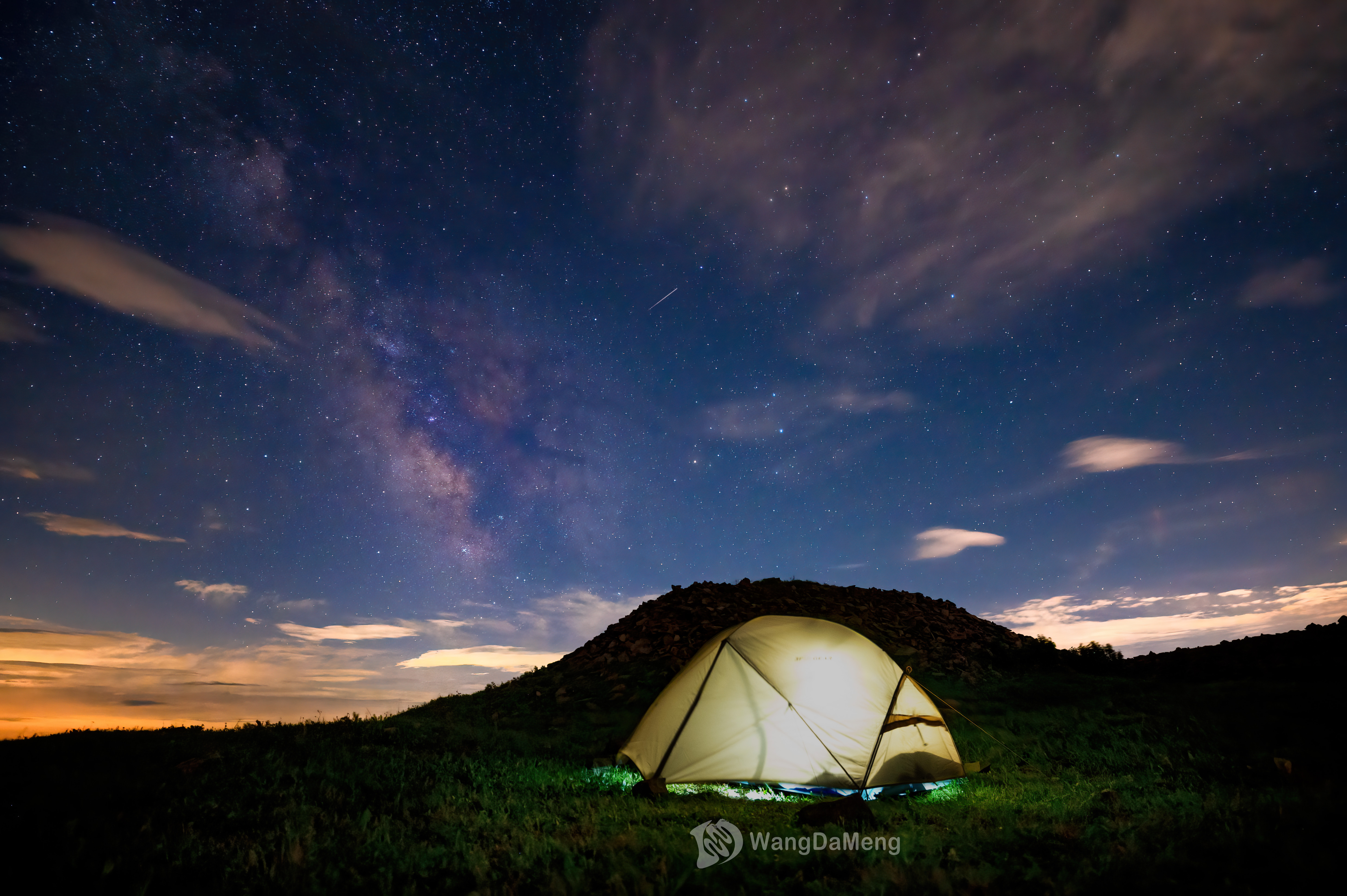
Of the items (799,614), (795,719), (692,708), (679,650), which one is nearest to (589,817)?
(692,708)

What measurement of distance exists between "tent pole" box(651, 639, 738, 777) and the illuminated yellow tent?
16 millimetres

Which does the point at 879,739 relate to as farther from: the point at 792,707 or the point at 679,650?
the point at 679,650

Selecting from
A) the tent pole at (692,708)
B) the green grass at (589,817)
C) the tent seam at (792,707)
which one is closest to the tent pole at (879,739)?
the tent seam at (792,707)

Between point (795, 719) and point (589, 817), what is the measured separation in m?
4.05

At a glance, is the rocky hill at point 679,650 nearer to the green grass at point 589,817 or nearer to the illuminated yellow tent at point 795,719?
the green grass at point 589,817

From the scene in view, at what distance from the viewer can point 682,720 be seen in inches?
465

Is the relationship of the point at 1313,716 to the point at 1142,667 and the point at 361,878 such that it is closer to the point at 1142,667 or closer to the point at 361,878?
the point at 1142,667

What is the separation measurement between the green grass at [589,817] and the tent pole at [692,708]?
1.93 feet

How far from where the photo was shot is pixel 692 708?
11.8m

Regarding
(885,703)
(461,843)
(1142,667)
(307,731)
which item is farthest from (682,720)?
(1142,667)

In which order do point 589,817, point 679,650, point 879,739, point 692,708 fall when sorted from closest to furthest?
1. point 589,817
2. point 879,739
3. point 692,708
4. point 679,650

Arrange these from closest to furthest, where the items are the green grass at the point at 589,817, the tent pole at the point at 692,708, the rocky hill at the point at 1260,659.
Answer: the green grass at the point at 589,817
the tent pole at the point at 692,708
the rocky hill at the point at 1260,659

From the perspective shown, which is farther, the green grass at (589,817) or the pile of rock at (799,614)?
the pile of rock at (799,614)

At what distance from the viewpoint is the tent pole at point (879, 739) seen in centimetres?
1091
